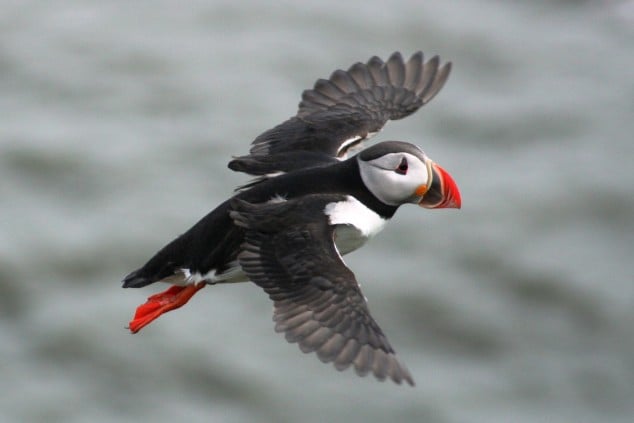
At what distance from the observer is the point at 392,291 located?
1239 cm

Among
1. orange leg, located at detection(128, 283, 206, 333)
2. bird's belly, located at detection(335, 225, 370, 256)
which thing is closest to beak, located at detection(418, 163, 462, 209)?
bird's belly, located at detection(335, 225, 370, 256)

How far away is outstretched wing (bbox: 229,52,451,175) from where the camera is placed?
794 centimetres

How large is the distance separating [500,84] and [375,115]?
628cm

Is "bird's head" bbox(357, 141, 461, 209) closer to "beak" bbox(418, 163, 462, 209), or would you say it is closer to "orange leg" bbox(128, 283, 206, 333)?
"beak" bbox(418, 163, 462, 209)

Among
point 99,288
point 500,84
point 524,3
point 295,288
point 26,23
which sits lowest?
point 295,288

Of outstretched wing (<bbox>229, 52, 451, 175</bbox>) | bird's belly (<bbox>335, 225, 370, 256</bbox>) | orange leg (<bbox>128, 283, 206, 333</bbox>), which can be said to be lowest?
orange leg (<bbox>128, 283, 206, 333</bbox>)

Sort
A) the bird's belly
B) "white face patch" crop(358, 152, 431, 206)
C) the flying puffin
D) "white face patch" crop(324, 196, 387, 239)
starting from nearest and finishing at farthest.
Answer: the flying puffin < "white face patch" crop(324, 196, 387, 239) < the bird's belly < "white face patch" crop(358, 152, 431, 206)

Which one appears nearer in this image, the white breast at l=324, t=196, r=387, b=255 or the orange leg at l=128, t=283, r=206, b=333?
the white breast at l=324, t=196, r=387, b=255

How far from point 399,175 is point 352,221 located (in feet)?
1.24

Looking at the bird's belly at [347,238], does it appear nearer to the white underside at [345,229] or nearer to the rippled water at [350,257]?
the white underside at [345,229]

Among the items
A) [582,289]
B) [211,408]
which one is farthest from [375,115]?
[582,289]

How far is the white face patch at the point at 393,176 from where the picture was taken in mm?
7363

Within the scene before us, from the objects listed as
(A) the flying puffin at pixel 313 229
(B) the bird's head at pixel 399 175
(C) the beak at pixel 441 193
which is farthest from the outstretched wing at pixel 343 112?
(C) the beak at pixel 441 193

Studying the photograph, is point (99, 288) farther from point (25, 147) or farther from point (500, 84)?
point (500, 84)
